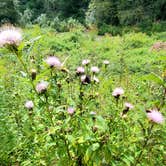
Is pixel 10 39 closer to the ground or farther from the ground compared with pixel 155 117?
farther from the ground

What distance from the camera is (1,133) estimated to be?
3.21m

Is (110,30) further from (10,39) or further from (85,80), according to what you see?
(10,39)

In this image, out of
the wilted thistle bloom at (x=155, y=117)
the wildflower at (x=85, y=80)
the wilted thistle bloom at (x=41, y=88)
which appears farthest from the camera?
the wildflower at (x=85, y=80)

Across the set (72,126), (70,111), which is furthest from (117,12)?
(70,111)

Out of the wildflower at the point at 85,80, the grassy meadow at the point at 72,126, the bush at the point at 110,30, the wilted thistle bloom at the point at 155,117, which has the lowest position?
the bush at the point at 110,30

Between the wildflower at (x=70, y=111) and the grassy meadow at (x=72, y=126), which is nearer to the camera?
the grassy meadow at (x=72, y=126)

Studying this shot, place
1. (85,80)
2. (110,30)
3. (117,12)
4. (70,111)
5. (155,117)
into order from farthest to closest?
1. (117,12)
2. (110,30)
3. (85,80)
4. (70,111)
5. (155,117)

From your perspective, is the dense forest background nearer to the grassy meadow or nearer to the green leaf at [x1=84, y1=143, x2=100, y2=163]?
the grassy meadow

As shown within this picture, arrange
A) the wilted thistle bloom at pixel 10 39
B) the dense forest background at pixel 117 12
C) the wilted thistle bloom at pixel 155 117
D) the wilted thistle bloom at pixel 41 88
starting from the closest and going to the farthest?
the wilted thistle bloom at pixel 10 39, the wilted thistle bloom at pixel 155 117, the wilted thistle bloom at pixel 41 88, the dense forest background at pixel 117 12

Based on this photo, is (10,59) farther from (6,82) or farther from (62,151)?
(62,151)

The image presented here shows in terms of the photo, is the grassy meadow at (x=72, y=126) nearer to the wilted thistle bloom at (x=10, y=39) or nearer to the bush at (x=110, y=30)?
the wilted thistle bloom at (x=10, y=39)

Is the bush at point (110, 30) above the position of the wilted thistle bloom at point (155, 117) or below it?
below

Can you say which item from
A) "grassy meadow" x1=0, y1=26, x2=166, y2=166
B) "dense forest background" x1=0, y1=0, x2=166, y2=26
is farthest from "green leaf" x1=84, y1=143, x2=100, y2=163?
"dense forest background" x1=0, y1=0, x2=166, y2=26

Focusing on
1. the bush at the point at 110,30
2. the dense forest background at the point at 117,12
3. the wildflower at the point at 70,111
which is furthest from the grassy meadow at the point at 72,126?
the dense forest background at the point at 117,12
